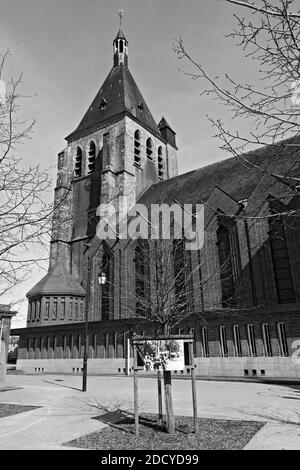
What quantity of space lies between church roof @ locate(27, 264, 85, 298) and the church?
102mm

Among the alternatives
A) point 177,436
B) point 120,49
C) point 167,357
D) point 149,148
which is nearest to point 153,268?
point 167,357

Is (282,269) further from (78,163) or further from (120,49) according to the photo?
(120,49)

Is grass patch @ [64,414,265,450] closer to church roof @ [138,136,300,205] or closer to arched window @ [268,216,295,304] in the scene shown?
arched window @ [268,216,295,304]

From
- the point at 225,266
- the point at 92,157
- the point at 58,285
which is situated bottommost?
the point at 225,266

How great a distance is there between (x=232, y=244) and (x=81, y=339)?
15.4 meters

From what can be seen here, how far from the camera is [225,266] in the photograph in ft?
87.3

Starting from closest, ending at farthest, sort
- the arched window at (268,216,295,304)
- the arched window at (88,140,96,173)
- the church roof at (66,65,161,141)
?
1. the arched window at (268,216,295,304)
2. the arched window at (88,140,96,173)
3. the church roof at (66,65,161,141)

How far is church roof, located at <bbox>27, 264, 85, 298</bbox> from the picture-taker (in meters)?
35.3

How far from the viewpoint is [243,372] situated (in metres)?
21.8

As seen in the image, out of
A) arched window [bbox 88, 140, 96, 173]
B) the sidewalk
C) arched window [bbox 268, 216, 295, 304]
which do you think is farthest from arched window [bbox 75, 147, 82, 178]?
the sidewalk

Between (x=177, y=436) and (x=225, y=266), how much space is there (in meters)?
20.9

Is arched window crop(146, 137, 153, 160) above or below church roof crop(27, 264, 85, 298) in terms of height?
above
